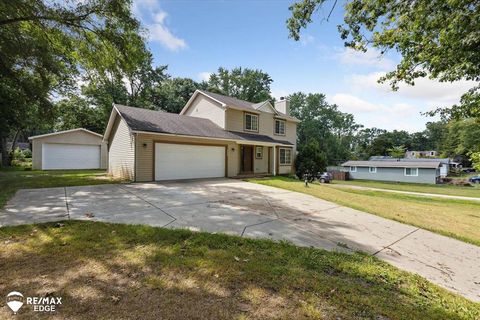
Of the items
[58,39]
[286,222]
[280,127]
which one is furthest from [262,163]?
[58,39]

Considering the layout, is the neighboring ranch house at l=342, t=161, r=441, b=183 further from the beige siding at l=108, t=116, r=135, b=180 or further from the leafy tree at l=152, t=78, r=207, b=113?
the beige siding at l=108, t=116, r=135, b=180

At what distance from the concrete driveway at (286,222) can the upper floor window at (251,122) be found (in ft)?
36.8

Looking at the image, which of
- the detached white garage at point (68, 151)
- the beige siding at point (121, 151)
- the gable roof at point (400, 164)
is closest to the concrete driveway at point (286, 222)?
the beige siding at point (121, 151)

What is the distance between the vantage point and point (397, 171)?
1236 inches

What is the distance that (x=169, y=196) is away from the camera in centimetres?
774

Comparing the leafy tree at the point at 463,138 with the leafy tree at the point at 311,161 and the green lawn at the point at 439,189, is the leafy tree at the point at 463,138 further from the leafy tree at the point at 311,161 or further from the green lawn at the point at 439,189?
the leafy tree at the point at 311,161

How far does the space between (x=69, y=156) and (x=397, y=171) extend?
3897 cm

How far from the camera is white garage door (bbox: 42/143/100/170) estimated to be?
18312 mm

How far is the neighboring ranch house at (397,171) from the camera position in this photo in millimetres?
28938

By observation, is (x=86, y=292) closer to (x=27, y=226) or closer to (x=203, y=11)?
(x=27, y=226)

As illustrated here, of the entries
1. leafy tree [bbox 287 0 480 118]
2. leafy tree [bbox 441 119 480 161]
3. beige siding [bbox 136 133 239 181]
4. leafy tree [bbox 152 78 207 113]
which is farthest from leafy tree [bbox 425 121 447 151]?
beige siding [bbox 136 133 239 181]

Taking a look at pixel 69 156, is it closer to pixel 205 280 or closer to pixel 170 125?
pixel 170 125

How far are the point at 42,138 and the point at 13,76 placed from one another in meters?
8.85

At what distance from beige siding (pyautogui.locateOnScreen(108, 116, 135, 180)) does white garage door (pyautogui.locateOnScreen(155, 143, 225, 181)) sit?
4.20ft
